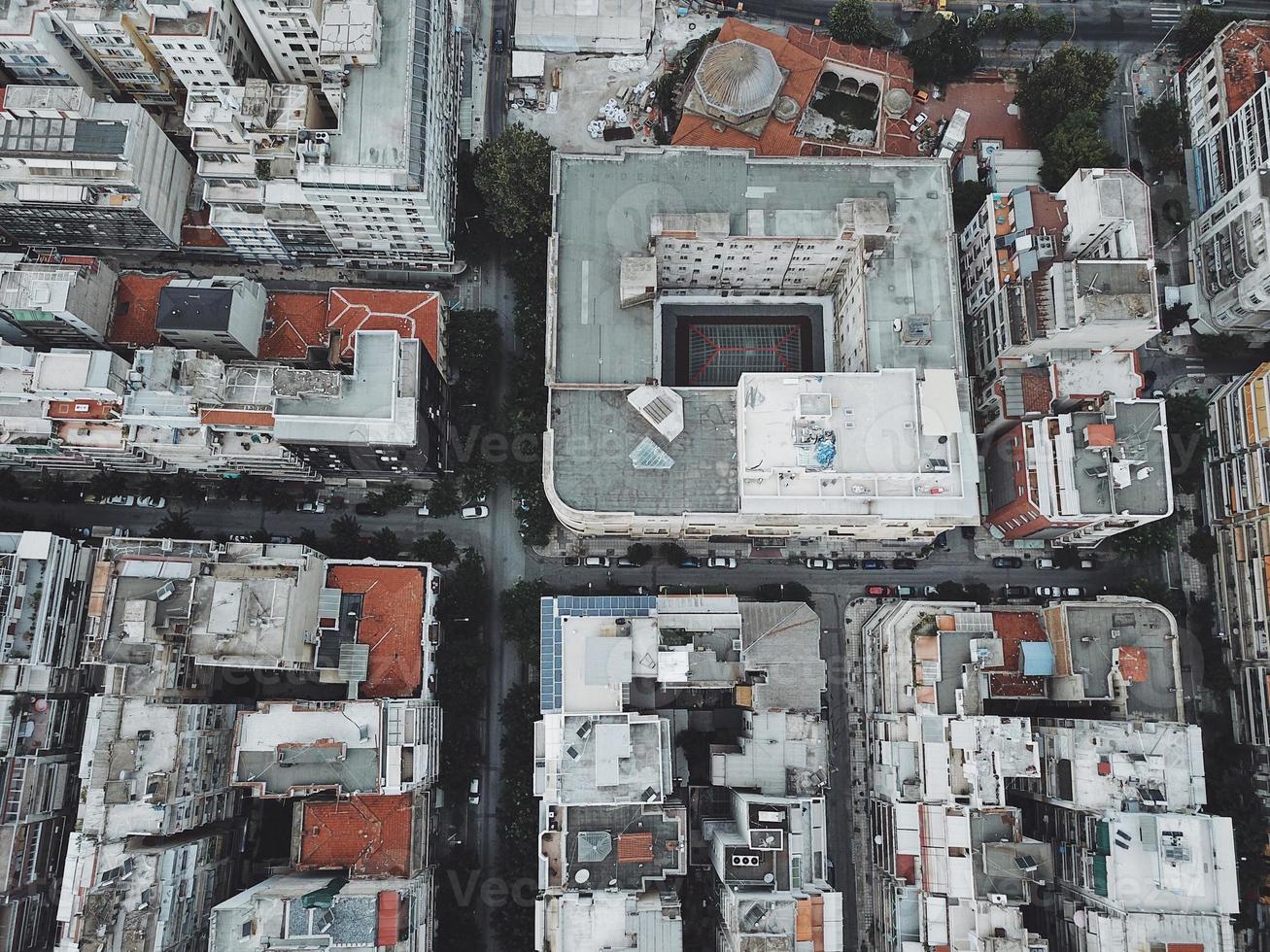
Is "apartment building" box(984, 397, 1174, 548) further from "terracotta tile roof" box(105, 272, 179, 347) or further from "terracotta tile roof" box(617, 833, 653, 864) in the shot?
"terracotta tile roof" box(105, 272, 179, 347)

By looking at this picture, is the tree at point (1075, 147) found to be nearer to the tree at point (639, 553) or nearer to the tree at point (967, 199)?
the tree at point (967, 199)

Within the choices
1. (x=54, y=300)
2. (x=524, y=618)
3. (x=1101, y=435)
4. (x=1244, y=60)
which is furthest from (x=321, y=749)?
(x=1244, y=60)

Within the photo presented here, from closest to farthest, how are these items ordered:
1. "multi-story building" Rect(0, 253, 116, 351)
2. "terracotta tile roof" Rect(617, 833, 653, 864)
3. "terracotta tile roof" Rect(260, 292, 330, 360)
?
"terracotta tile roof" Rect(617, 833, 653, 864) → "multi-story building" Rect(0, 253, 116, 351) → "terracotta tile roof" Rect(260, 292, 330, 360)

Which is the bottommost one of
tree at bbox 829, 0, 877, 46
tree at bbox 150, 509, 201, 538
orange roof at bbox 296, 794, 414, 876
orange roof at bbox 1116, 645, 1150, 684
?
orange roof at bbox 296, 794, 414, 876

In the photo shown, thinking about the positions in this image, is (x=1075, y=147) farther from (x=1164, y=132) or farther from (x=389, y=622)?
(x=389, y=622)

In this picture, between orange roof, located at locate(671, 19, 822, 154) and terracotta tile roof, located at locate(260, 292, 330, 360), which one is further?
orange roof, located at locate(671, 19, 822, 154)

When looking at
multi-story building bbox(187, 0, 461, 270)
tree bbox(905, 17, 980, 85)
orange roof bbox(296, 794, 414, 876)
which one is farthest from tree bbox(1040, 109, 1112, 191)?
orange roof bbox(296, 794, 414, 876)

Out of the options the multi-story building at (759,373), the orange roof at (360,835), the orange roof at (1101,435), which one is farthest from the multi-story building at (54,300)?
the orange roof at (1101,435)
